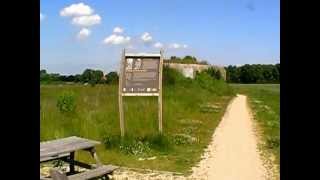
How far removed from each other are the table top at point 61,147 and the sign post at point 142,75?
11.7 ft

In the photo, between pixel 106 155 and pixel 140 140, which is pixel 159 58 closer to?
pixel 140 140

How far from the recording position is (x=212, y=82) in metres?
40.1

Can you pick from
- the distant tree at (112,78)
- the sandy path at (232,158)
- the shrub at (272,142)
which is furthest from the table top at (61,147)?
the distant tree at (112,78)

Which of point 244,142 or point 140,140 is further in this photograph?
point 244,142

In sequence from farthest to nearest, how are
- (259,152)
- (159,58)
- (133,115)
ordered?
(133,115)
(159,58)
(259,152)

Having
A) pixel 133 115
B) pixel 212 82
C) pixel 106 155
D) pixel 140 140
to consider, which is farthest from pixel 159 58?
pixel 212 82

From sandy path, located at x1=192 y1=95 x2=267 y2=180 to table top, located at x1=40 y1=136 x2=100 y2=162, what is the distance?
180 cm

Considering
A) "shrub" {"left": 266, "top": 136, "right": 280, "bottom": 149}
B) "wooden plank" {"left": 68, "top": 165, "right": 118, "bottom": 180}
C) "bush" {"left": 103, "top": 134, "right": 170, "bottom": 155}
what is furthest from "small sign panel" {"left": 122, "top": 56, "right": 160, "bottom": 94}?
"wooden plank" {"left": 68, "top": 165, "right": 118, "bottom": 180}

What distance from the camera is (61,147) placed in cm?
669

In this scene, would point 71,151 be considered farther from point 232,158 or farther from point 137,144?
point 232,158

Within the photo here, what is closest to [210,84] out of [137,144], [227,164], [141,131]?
[141,131]

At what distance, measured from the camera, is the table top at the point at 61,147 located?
6.15 meters
